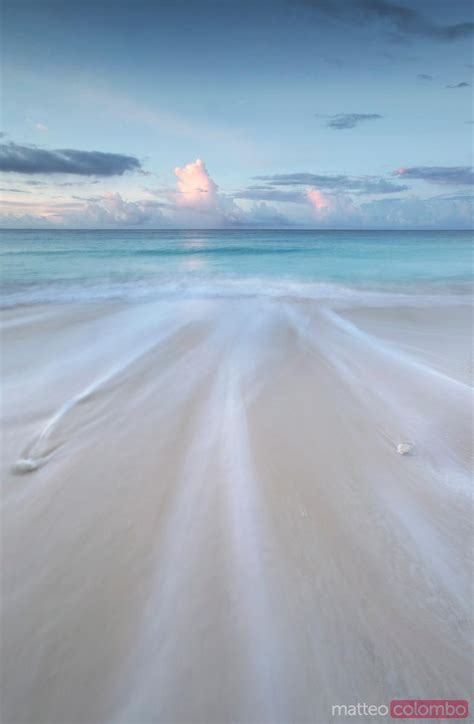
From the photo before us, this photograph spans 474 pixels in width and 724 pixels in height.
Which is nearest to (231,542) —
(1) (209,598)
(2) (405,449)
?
(1) (209,598)

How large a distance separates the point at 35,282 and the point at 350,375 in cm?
1141

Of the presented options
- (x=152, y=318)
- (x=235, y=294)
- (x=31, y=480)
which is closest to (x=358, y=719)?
(x=31, y=480)

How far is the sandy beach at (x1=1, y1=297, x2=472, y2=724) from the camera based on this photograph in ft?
5.27

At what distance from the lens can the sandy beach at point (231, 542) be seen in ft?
5.27

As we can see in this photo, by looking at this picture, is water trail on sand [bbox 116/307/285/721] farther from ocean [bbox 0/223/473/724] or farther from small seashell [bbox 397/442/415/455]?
small seashell [bbox 397/442/415/455]

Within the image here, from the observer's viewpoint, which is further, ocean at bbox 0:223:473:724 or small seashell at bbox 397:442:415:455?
small seashell at bbox 397:442:415:455

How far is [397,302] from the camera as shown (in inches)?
379

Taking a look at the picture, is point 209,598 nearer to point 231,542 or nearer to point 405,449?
point 231,542

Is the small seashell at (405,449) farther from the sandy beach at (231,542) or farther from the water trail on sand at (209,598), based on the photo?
the water trail on sand at (209,598)

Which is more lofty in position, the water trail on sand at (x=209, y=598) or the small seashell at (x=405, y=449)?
the small seashell at (x=405, y=449)

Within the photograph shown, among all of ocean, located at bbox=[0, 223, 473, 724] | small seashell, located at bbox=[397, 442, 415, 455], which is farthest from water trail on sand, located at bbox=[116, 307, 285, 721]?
small seashell, located at bbox=[397, 442, 415, 455]

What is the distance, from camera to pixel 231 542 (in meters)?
2.23

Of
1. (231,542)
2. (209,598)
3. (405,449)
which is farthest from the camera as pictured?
(405,449)

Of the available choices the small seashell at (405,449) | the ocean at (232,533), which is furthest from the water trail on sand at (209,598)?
the small seashell at (405,449)
